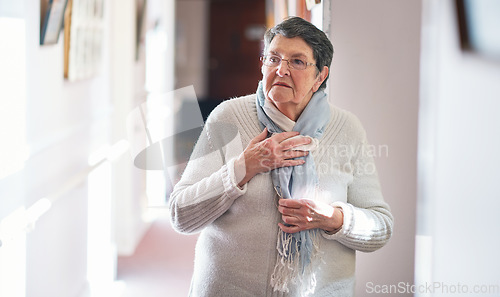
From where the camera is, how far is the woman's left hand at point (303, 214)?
1778mm

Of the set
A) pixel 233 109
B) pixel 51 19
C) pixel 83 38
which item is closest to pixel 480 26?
pixel 233 109

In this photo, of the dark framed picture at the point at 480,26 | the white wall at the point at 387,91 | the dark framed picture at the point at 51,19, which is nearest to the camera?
the dark framed picture at the point at 480,26

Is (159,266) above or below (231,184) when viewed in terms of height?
below

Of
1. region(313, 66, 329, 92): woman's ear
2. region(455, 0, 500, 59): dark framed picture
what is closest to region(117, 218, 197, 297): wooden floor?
region(313, 66, 329, 92): woman's ear

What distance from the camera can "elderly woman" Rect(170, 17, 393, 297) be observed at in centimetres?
178

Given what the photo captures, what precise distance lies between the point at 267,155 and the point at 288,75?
0.78 ft

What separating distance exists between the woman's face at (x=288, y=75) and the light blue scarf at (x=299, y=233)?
7cm

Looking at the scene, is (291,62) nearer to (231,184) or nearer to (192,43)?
(231,184)

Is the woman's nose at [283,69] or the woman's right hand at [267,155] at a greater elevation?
the woman's nose at [283,69]

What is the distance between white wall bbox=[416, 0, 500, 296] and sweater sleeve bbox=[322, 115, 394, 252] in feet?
0.41

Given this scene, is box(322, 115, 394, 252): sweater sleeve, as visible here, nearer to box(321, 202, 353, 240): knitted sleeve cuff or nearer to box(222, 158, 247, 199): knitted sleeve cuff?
box(321, 202, 353, 240): knitted sleeve cuff

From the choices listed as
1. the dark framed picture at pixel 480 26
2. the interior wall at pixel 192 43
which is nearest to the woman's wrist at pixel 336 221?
the dark framed picture at pixel 480 26

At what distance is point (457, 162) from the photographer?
1.75 meters

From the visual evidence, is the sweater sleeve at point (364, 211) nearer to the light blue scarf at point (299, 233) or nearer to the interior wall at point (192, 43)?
the light blue scarf at point (299, 233)
